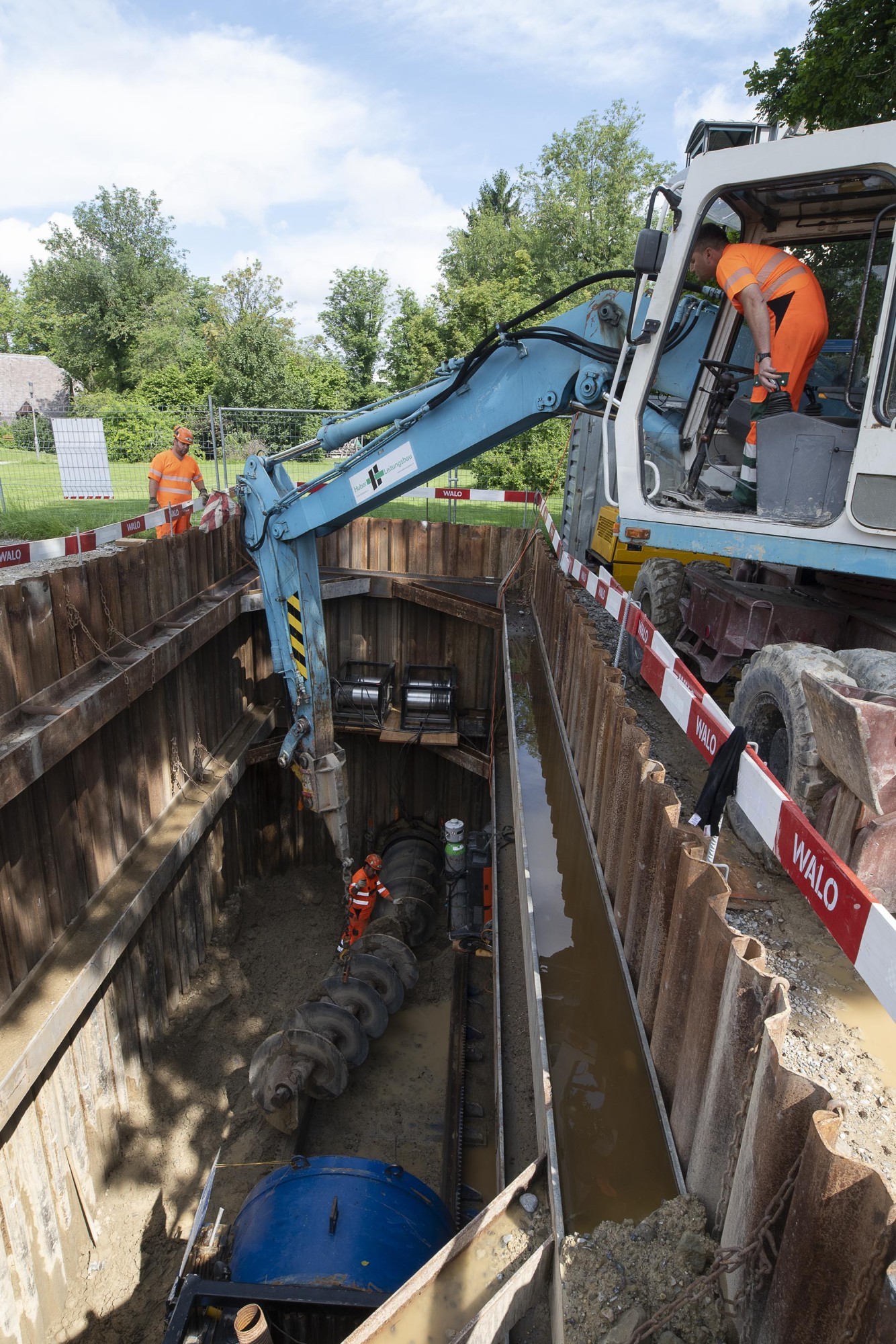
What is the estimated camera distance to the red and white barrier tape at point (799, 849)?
6.09 feet

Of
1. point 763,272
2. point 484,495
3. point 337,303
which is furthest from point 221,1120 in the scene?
point 337,303

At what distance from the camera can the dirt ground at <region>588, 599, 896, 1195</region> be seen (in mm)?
2273

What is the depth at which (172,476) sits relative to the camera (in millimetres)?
10703

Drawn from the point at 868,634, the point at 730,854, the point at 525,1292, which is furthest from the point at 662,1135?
the point at 868,634

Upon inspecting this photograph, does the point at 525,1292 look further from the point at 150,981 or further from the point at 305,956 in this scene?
the point at 305,956

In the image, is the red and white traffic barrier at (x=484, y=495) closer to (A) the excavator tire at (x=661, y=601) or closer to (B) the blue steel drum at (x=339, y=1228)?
(A) the excavator tire at (x=661, y=601)

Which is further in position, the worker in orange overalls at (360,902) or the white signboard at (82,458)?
the white signboard at (82,458)

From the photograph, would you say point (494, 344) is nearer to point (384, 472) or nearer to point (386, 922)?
point (384, 472)

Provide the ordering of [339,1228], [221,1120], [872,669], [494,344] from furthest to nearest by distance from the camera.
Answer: [221,1120], [494,344], [339,1228], [872,669]

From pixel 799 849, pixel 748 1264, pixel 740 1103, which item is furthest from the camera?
pixel 799 849

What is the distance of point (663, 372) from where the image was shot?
17.3 feet

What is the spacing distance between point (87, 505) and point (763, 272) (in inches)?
557

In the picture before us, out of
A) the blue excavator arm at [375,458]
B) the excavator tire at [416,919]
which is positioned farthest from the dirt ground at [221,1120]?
the blue excavator arm at [375,458]

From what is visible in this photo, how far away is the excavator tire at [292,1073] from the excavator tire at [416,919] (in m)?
2.80
